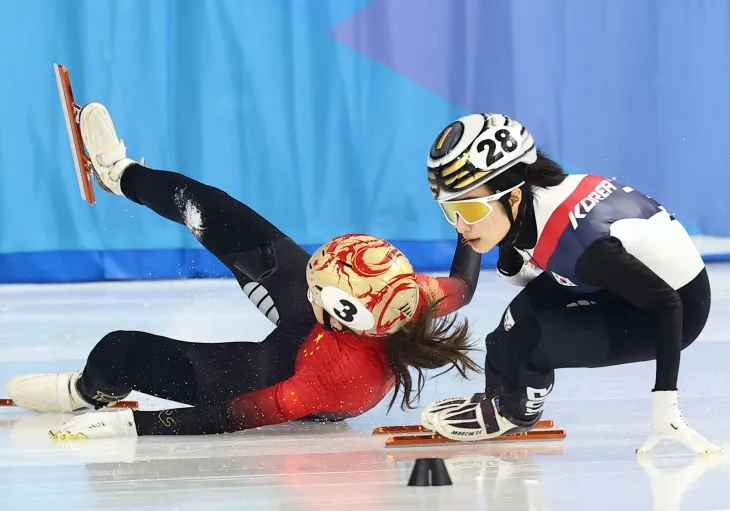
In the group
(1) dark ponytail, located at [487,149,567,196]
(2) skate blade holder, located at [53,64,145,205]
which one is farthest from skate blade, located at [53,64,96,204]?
(1) dark ponytail, located at [487,149,567,196]

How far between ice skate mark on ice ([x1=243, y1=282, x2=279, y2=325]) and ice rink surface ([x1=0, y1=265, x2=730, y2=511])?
353mm

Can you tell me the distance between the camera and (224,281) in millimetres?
6797

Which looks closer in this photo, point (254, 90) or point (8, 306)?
point (8, 306)

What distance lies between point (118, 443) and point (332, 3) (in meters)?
4.94

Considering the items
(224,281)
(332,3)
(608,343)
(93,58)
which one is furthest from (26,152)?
(608,343)

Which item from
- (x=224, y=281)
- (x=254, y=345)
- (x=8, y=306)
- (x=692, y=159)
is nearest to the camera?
(x=254, y=345)

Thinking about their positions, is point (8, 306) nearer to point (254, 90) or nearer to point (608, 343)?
point (254, 90)

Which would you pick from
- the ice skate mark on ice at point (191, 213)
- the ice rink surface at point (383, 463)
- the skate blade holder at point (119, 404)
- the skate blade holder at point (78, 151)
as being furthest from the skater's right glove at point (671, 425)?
the skate blade holder at point (78, 151)

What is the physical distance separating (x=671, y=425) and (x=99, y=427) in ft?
4.48

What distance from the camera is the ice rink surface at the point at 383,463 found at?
2.05 meters

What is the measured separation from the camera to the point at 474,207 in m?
2.54

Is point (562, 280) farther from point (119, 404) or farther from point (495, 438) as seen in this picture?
point (119, 404)

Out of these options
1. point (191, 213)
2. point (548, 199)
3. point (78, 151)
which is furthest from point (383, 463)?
point (78, 151)

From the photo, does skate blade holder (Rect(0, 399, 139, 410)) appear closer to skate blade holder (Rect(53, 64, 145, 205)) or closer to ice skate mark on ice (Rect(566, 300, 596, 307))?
skate blade holder (Rect(53, 64, 145, 205))
